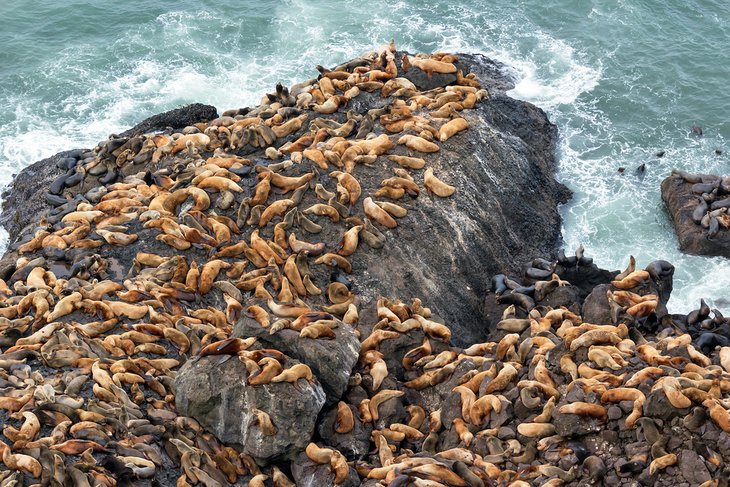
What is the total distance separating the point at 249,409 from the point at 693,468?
27.2ft

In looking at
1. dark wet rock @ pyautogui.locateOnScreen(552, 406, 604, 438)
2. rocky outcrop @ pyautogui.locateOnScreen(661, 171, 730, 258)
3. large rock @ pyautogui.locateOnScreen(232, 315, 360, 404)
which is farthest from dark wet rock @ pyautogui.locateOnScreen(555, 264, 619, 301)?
large rock @ pyautogui.locateOnScreen(232, 315, 360, 404)

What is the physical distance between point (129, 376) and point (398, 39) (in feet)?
89.7

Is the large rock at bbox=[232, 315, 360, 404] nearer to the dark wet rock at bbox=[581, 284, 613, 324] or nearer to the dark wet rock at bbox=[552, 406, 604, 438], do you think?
the dark wet rock at bbox=[552, 406, 604, 438]

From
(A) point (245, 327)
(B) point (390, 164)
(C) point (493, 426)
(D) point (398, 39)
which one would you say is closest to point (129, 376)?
(A) point (245, 327)

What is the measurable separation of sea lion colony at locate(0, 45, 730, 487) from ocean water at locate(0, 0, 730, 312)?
8.48m

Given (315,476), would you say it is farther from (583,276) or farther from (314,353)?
(583,276)

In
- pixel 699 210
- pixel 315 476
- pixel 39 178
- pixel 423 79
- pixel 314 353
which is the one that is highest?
pixel 423 79

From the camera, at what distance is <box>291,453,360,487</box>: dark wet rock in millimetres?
16406

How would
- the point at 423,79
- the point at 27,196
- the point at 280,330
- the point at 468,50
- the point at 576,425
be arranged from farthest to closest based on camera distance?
the point at 468,50 < the point at 27,196 < the point at 423,79 < the point at 280,330 < the point at 576,425

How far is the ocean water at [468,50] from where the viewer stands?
3191 cm

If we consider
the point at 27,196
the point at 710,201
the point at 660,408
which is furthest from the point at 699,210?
the point at 27,196

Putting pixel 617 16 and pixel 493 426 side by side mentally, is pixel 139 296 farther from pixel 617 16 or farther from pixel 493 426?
pixel 617 16

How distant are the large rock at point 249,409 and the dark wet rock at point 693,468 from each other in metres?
6.98

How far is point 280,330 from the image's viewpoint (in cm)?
1784
